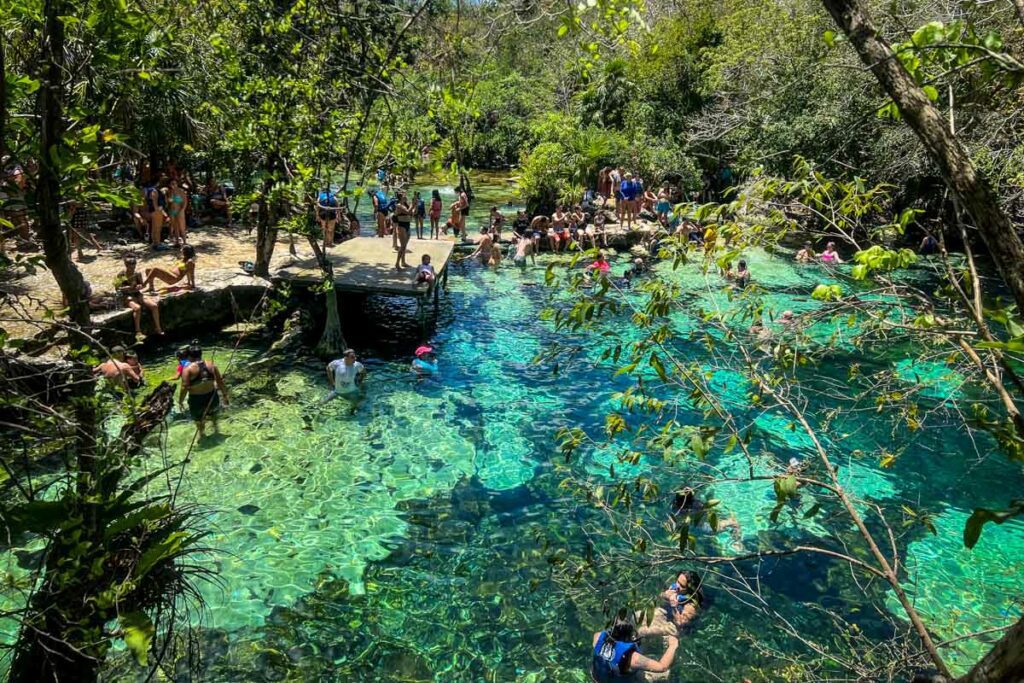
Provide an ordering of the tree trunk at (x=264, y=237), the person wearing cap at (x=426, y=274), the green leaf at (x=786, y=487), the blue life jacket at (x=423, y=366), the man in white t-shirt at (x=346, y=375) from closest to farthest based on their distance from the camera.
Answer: the green leaf at (x=786, y=487) < the man in white t-shirt at (x=346, y=375) < the blue life jacket at (x=423, y=366) < the tree trunk at (x=264, y=237) < the person wearing cap at (x=426, y=274)

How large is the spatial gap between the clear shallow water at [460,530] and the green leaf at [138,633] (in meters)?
0.95

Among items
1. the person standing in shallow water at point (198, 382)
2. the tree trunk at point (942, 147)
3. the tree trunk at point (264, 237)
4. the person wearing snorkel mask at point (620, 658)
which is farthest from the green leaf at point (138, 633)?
the tree trunk at point (264, 237)

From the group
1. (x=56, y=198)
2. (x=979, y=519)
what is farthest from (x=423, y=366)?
(x=979, y=519)

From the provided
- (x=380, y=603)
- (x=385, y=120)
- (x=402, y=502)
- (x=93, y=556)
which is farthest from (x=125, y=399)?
(x=385, y=120)

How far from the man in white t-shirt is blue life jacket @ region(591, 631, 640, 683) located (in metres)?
7.33

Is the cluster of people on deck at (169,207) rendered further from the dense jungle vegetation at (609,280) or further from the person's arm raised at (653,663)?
the person's arm raised at (653,663)

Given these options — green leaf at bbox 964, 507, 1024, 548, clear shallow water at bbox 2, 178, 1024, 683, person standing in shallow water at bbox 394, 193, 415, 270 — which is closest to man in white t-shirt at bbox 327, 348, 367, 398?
clear shallow water at bbox 2, 178, 1024, 683

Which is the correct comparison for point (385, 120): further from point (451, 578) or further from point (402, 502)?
point (451, 578)

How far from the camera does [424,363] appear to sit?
538 inches

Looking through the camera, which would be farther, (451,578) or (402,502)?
(402,502)

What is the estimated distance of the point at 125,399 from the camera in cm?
438

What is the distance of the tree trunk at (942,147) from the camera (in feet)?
8.94

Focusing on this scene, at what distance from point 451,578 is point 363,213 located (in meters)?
22.8

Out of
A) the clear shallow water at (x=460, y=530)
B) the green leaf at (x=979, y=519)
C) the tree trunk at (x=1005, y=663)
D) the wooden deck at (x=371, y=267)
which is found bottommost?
the clear shallow water at (x=460, y=530)
